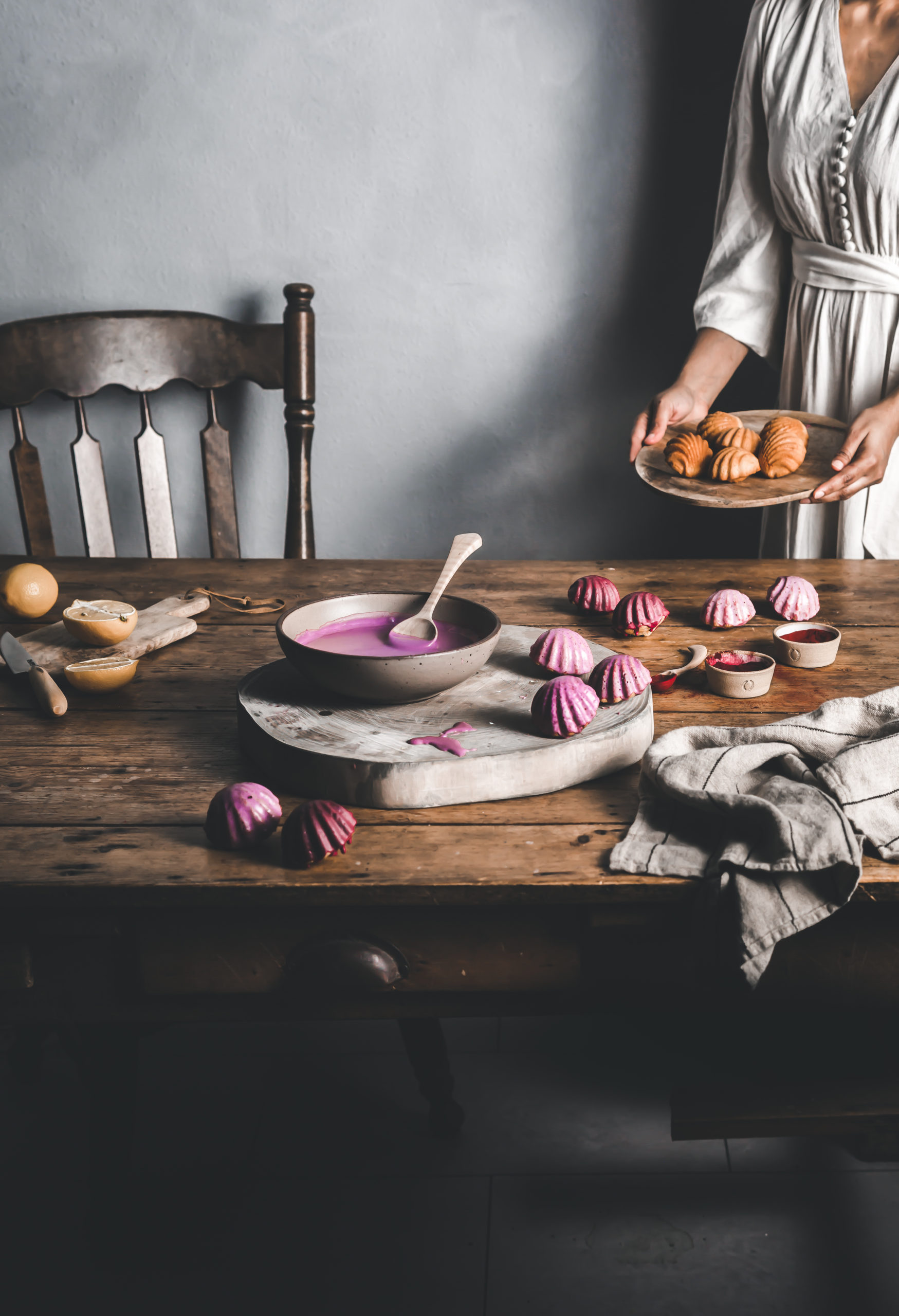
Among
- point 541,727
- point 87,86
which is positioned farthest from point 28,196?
point 541,727

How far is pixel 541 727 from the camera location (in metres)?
0.72

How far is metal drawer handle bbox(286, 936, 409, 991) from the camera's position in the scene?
0.62m

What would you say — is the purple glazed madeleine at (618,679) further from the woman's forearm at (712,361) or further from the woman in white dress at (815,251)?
the woman's forearm at (712,361)

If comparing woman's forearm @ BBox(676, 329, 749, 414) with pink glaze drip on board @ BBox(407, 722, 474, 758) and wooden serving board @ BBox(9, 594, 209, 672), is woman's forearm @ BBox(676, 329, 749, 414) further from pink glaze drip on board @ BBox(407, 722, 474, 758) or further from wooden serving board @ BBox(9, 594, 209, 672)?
pink glaze drip on board @ BBox(407, 722, 474, 758)

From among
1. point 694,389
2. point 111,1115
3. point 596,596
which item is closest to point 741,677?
point 596,596

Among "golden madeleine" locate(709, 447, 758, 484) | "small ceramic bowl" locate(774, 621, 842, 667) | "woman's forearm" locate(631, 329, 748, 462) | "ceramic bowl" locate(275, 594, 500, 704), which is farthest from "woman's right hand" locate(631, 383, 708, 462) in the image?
"ceramic bowl" locate(275, 594, 500, 704)

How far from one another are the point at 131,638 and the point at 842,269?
127 cm

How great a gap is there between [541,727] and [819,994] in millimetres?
250

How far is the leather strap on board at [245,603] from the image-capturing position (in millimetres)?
1133

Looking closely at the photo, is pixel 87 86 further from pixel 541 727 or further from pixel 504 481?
pixel 541 727

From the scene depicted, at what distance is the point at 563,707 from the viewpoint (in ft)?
2.30

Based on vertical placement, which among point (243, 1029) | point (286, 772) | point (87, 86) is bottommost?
point (243, 1029)

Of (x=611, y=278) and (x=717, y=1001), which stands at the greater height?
(x=611, y=278)

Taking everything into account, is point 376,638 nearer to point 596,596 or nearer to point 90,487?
point 596,596
